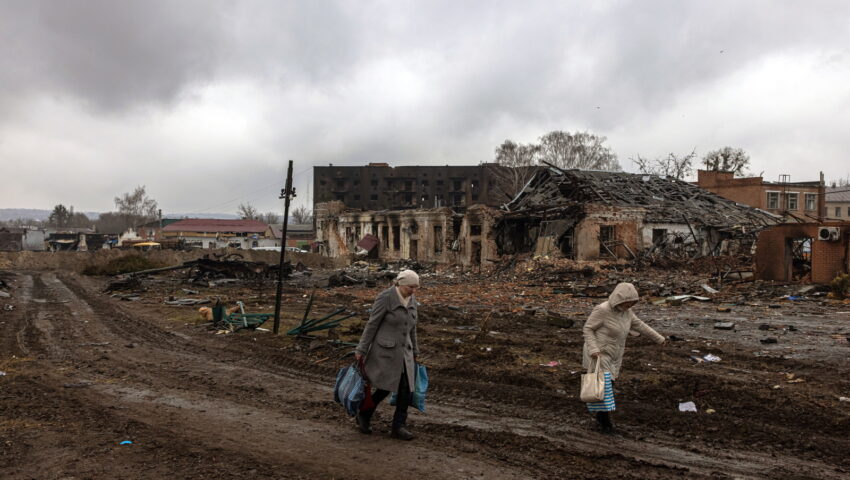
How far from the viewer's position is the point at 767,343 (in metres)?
10.8

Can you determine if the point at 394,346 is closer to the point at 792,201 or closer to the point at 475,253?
the point at 475,253

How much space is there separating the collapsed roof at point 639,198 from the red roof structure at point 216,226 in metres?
53.2

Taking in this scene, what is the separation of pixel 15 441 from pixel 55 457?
753mm

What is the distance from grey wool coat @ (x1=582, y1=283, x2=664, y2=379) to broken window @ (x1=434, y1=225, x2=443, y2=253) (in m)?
32.6

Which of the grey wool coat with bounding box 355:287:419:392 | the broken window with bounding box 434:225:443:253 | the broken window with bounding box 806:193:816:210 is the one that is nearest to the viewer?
the grey wool coat with bounding box 355:287:419:392

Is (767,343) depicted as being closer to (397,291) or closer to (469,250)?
(397,291)

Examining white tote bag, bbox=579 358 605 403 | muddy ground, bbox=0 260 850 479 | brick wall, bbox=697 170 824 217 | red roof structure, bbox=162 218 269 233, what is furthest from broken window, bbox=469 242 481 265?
red roof structure, bbox=162 218 269 233

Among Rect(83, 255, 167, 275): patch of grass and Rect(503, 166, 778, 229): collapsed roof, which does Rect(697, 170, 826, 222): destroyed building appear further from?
Rect(83, 255, 167, 275): patch of grass

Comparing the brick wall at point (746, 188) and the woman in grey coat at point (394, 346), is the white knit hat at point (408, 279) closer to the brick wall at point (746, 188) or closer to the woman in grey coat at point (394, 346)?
the woman in grey coat at point (394, 346)

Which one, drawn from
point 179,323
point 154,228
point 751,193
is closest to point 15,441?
point 179,323

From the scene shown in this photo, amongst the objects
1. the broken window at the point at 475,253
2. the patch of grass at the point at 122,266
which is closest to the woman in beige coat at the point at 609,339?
the broken window at the point at 475,253

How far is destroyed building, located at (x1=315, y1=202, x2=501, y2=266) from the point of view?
35.7 meters

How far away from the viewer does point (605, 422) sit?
6.03m

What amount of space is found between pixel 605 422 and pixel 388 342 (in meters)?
2.37
